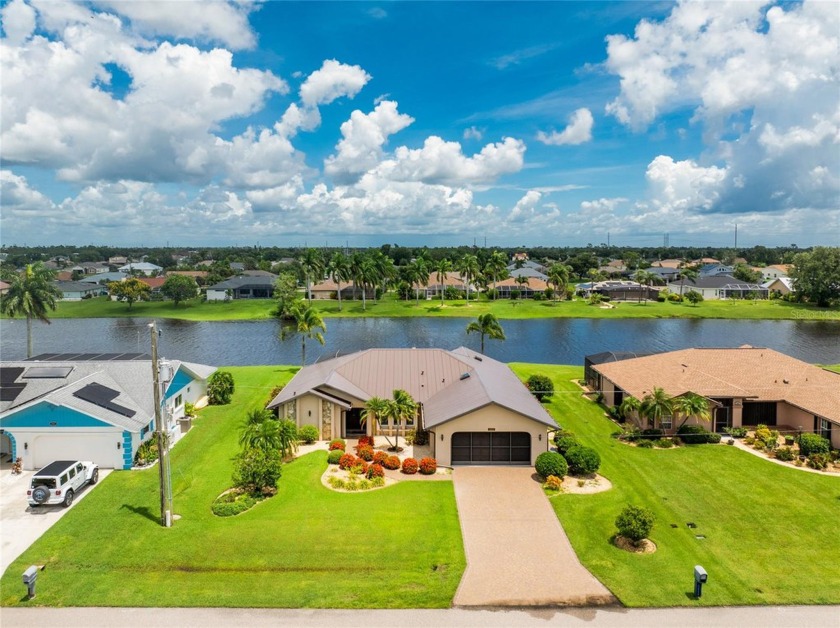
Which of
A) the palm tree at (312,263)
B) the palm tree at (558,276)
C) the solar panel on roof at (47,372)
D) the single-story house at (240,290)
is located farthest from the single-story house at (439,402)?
the single-story house at (240,290)

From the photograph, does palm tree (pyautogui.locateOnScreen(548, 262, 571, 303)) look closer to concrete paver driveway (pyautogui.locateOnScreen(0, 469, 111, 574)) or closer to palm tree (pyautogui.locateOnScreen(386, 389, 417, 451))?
palm tree (pyautogui.locateOnScreen(386, 389, 417, 451))

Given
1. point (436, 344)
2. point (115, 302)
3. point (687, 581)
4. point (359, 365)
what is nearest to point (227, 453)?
point (359, 365)

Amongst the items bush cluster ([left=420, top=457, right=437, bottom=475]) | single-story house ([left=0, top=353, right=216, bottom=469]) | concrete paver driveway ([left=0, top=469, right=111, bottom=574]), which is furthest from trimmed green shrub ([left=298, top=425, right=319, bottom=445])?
concrete paver driveway ([left=0, top=469, right=111, bottom=574])

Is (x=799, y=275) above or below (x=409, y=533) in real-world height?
above

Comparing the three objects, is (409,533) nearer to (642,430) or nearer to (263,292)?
(642,430)

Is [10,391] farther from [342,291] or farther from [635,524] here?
[342,291]

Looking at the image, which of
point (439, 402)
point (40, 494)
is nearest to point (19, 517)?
point (40, 494)
